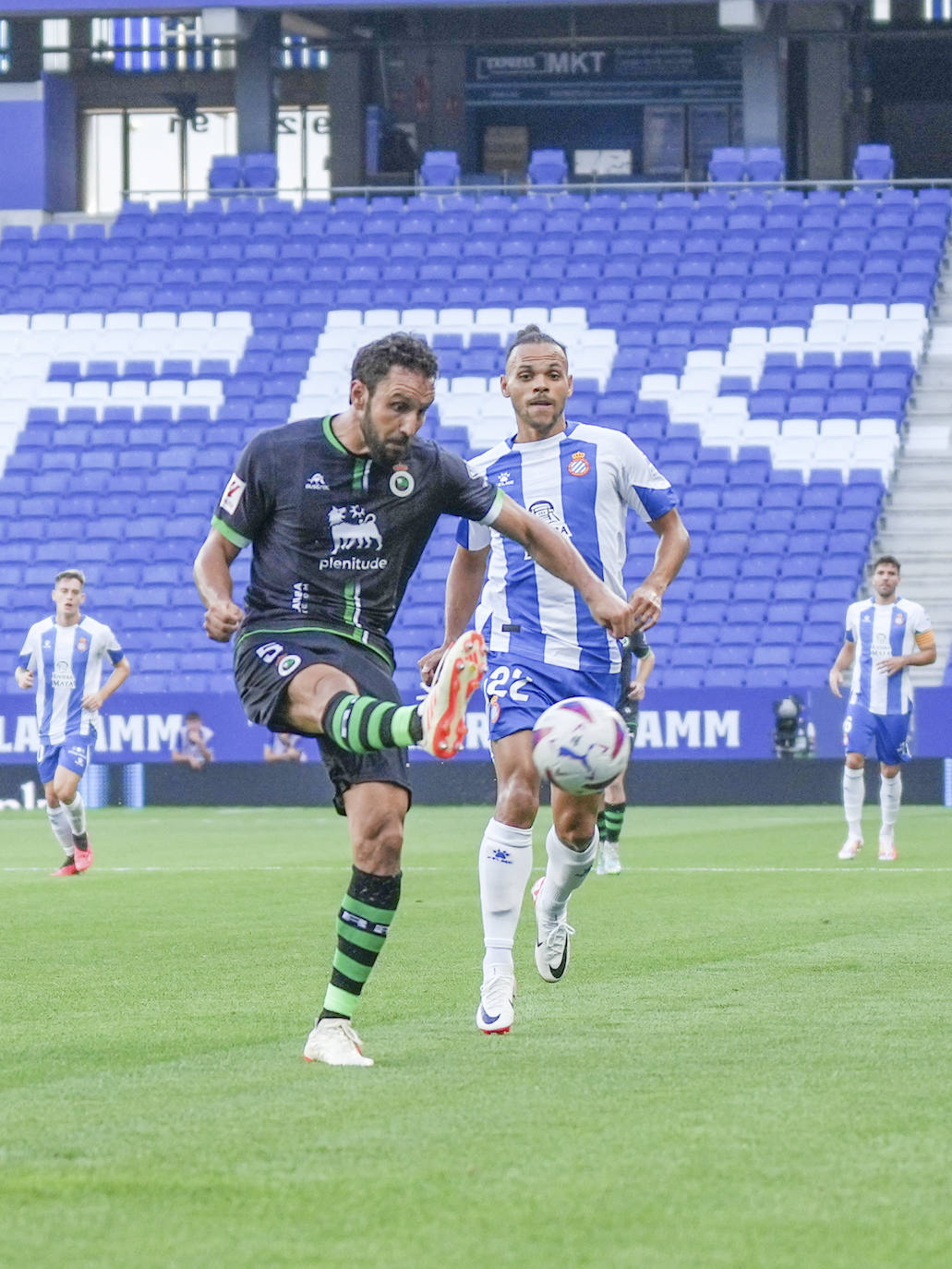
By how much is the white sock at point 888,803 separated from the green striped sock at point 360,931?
9.59 metres

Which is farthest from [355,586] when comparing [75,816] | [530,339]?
[75,816]

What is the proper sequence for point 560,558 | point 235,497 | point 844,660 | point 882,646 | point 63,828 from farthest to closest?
point 882,646 < point 844,660 < point 63,828 < point 560,558 < point 235,497

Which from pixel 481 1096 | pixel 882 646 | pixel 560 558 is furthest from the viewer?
pixel 882 646

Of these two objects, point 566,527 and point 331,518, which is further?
point 566,527

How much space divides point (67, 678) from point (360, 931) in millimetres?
9746

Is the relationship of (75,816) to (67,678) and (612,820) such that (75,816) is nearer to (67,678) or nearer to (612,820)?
(67,678)

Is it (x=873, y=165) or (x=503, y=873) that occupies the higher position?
(x=873, y=165)

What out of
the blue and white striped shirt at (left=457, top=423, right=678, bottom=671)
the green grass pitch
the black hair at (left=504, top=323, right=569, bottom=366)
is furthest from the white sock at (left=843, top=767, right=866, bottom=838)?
the black hair at (left=504, top=323, right=569, bottom=366)

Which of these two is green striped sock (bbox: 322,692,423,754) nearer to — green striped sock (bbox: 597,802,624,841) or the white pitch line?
the white pitch line

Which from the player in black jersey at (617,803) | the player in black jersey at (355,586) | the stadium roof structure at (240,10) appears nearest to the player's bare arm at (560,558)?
the player in black jersey at (355,586)

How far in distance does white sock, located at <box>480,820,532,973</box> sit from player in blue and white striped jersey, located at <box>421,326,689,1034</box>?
281mm

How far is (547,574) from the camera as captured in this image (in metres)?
7.63

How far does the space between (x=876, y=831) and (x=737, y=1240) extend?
585 inches

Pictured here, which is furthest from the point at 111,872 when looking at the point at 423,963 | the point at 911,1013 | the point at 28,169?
the point at 28,169
